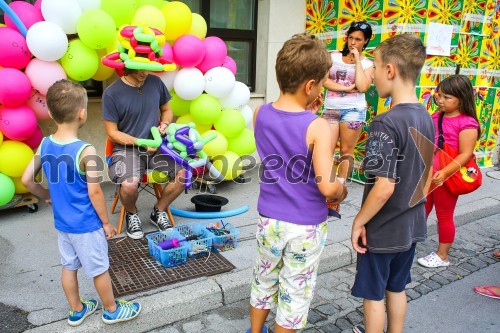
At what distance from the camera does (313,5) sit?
19.3ft

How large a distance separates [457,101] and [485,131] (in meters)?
3.92

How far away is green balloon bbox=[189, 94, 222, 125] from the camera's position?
14.2 ft

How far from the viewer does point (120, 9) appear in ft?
12.4

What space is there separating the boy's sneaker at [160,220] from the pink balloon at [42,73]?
57.8 inches

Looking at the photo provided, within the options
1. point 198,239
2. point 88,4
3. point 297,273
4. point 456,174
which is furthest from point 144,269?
point 456,174

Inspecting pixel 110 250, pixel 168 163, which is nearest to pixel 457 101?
pixel 168 163

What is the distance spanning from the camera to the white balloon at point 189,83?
419 centimetres

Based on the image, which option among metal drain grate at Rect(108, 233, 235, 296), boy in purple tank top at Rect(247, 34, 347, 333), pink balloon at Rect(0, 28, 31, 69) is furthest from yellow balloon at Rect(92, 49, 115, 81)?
boy in purple tank top at Rect(247, 34, 347, 333)

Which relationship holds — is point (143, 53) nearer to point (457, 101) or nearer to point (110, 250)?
point (110, 250)

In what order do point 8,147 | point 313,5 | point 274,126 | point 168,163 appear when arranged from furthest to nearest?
point 313,5 < point 168,163 < point 8,147 < point 274,126

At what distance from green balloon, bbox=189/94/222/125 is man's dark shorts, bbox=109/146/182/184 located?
0.68 metres

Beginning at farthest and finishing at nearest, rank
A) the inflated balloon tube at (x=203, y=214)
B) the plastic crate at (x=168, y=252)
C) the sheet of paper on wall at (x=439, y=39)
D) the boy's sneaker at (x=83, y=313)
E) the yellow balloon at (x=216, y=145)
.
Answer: the sheet of paper on wall at (x=439, y=39) < the yellow balloon at (x=216, y=145) < the inflated balloon tube at (x=203, y=214) < the plastic crate at (x=168, y=252) < the boy's sneaker at (x=83, y=313)

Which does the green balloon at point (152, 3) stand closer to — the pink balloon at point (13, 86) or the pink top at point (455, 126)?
the pink balloon at point (13, 86)

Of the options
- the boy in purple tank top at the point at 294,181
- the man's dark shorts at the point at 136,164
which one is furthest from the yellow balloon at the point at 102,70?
the boy in purple tank top at the point at 294,181
